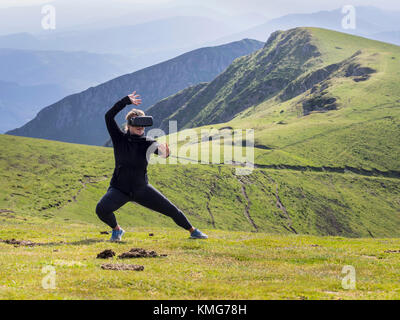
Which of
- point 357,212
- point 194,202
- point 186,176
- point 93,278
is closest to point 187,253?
point 93,278

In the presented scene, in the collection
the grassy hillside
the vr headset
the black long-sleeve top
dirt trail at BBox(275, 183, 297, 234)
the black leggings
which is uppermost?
the vr headset

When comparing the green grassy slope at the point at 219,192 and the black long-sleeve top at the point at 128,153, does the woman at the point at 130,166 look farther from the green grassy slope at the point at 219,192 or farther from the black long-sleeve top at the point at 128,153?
the green grassy slope at the point at 219,192

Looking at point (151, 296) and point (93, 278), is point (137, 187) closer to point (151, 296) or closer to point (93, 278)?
point (93, 278)

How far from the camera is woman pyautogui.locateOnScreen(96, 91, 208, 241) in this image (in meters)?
18.5

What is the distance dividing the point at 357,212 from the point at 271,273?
167 meters

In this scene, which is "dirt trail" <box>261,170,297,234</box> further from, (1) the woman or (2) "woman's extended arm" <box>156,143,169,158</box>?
(2) "woman's extended arm" <box>156,143,169,158</box>

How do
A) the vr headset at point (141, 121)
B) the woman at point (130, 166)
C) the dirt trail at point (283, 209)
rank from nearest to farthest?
the vr headset at point (141, 121) → the woman at point (130, 166) → the dirt trail at point (283, 209)

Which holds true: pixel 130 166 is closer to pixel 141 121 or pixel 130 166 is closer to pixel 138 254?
pixel 141 121

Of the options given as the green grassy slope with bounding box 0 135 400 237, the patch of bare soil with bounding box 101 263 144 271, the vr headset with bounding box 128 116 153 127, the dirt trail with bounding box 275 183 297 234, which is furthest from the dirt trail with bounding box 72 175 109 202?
the patch of bare soil with bounding box 101 263 144 271

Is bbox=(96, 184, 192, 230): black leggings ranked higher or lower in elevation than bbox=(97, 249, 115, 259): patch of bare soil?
higher

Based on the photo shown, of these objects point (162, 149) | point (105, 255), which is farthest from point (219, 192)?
point (105, 255)

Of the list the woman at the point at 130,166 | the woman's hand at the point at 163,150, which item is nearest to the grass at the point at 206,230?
the woman at the point at 130,166

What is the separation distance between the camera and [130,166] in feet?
61.3

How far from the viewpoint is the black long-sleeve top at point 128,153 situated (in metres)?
18.5
